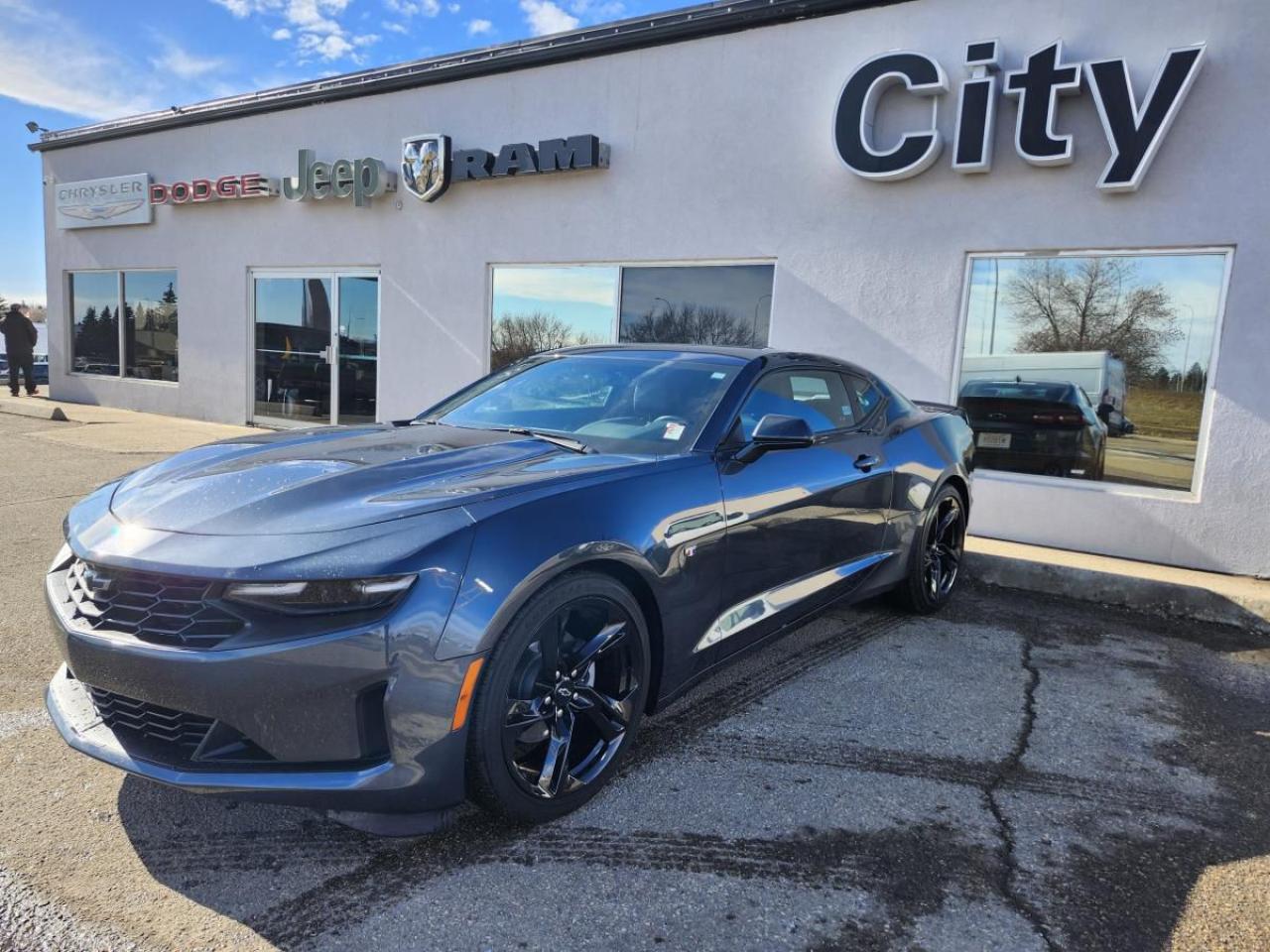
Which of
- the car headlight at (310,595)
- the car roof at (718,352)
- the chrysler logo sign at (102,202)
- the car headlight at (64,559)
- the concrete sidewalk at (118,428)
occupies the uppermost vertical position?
the chrysler logo sign at (102,202)

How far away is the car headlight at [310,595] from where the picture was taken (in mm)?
2121

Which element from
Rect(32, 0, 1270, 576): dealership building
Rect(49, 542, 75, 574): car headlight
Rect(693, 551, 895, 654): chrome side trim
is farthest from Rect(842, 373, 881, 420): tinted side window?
Rect(49, 542, 75, 574): car headlight

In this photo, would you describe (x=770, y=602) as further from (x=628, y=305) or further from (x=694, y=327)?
(x=628, y=305)

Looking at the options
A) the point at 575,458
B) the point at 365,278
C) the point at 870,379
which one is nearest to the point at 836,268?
the point at 870,379

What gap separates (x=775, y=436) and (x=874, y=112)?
497cm

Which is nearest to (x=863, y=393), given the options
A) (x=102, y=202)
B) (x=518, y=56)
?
(x=518, y=56)

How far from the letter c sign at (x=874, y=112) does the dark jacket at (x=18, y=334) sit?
1509 cm

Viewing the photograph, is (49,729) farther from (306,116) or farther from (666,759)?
(306,116)

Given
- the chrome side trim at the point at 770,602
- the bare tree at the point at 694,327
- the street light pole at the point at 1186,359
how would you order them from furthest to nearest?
the bare tree at the point at 694,327 < the street light pole at the point at 1186,359 < the chrome side trim at the point at 770,602

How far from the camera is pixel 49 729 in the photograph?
3.08 m

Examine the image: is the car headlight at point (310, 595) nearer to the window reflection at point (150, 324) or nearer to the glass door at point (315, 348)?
the glass door at point (315, 348)

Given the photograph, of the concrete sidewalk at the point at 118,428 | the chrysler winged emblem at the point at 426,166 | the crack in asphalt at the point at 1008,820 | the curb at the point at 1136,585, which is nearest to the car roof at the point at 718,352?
the crack in asphalt at the point at 1008,820

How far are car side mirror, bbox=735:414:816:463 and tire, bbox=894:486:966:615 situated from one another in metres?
1.80

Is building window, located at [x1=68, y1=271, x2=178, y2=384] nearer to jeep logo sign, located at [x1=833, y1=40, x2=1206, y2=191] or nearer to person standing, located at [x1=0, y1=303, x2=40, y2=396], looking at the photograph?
person standing, located at [x1=0, y1=303, x2=40, y2=396]
